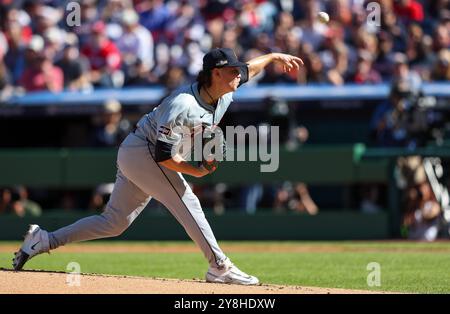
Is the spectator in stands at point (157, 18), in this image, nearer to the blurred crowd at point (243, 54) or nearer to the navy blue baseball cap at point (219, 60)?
the blurred crowd at point (243, 54)

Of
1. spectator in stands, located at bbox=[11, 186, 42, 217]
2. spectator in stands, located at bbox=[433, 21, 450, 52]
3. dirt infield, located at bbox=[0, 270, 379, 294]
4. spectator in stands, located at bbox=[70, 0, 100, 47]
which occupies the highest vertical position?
spectator in stands, located at bbox=[70, 0, 100, 47]

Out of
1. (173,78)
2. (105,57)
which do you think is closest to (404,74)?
(173,78)

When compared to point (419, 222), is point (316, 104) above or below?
above

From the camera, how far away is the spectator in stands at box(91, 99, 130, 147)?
1426 cm

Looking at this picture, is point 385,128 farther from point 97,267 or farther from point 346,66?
point 97,267

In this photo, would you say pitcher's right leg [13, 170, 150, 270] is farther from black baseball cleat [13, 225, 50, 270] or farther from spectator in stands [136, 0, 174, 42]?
spectator in stands [136, 0, 174, 42]

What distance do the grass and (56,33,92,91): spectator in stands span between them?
13.0 ft

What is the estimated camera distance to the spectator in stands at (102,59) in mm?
15469

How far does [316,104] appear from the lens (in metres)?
13.9

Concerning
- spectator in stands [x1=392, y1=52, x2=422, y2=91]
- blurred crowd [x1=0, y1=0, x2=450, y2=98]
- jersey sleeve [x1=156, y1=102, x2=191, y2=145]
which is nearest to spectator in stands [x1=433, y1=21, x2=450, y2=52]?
blurred crowd [x1=0, y1=0, x2=450, y2=98]

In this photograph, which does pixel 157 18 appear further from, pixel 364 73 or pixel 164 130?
pixel 164 130

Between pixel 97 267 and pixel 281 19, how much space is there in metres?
7.08

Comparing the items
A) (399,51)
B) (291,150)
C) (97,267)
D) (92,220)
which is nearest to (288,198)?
(291,150)

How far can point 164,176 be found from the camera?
24.2ft
